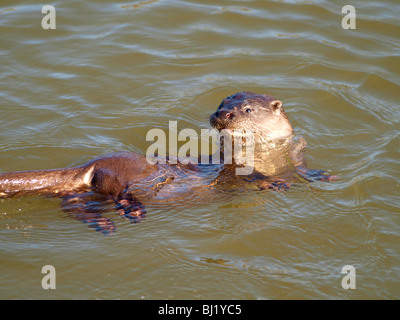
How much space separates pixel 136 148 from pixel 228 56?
83.5 inches

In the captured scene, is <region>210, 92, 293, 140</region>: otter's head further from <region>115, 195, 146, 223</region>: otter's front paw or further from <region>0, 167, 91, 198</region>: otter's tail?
<region>0, 167, 91, 198</region>: otter's tail

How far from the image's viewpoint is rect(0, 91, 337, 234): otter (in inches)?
144

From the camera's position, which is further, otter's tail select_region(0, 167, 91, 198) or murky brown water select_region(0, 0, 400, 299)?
otter's tail select_region(0, 167, 91, 198)

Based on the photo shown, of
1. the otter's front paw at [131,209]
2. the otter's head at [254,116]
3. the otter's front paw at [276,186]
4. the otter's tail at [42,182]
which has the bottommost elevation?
the otter's front paw at [131,209]

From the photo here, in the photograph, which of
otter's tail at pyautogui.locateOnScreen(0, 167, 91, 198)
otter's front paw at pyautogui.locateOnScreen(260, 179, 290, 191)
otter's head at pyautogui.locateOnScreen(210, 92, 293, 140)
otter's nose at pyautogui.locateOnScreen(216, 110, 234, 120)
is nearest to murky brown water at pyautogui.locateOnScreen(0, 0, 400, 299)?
otter's front paw at pyautogui.locateOnScreen(260, 179, 290, 191)

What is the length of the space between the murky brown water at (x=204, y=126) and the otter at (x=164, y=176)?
0.12 meters

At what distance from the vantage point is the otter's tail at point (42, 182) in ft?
11.9

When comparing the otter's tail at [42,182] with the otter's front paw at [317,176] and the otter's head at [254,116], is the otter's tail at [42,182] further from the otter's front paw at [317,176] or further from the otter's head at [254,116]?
the otter's front paw at [317,176]

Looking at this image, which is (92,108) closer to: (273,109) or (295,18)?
(273,109)

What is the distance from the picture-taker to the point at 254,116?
4.36 metres

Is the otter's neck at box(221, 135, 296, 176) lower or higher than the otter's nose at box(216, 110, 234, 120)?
lower

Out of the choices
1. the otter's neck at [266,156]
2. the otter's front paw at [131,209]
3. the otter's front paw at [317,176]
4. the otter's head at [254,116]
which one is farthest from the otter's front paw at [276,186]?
the otter's front paw at [131,209]

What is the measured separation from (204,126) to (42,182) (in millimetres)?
1929

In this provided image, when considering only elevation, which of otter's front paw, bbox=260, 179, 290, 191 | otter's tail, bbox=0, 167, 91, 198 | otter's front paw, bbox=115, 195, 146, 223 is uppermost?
otter's tail, bbox=0, 167, 91, 198
